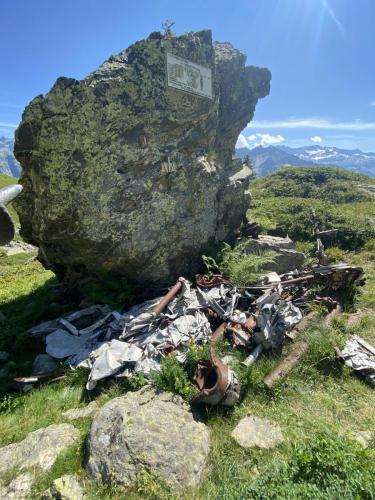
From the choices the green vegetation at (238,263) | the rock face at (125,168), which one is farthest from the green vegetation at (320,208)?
the rock face at (125,168)

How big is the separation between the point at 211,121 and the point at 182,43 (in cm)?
289

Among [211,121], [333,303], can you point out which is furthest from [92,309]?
[211,121]

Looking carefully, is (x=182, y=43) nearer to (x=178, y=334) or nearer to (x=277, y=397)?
(x=178, y=334)

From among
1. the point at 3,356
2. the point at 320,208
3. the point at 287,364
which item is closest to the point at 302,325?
the point at 287,364

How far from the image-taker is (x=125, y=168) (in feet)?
35.1

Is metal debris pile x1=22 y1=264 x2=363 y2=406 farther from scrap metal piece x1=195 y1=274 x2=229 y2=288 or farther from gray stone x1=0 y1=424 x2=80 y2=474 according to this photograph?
gray stone x1=0 y1=424 x2=80 y2=474

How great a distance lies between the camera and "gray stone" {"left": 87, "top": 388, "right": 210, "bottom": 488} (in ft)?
17.5

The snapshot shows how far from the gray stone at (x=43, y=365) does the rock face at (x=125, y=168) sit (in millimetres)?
3238

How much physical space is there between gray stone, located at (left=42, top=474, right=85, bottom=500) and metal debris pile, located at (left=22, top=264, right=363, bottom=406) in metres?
2.49

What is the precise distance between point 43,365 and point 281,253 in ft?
30.3

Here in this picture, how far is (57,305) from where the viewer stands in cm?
1211

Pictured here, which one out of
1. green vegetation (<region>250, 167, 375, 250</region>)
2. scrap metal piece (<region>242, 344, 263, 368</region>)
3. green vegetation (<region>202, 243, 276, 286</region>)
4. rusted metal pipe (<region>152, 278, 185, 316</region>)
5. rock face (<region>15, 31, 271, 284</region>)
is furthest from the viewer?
green vegetation (<region>250, 167, 375, 250</region>)

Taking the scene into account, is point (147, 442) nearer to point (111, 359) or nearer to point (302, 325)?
point (111, 359)

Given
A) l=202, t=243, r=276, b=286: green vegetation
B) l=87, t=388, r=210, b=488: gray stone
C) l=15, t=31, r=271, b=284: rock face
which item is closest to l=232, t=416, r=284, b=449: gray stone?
l=87, t=388, r=210, b=488: gray stone
